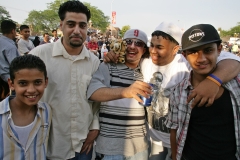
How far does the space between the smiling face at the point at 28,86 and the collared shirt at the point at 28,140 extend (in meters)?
0.13

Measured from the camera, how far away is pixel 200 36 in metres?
1.67

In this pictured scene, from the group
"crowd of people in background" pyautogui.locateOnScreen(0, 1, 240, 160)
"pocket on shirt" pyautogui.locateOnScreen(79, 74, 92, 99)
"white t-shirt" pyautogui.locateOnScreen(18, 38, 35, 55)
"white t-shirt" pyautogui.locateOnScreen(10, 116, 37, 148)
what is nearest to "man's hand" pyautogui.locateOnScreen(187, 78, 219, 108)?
"crowd of people in background" pyautogui.locateOnScreen(0, 1, 240, 160)

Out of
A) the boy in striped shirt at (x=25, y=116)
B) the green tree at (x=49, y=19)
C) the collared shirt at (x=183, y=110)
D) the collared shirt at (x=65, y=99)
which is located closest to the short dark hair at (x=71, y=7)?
the collared shirt at (x=65, y=99)

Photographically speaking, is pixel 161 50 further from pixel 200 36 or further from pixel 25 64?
pixel 25 64

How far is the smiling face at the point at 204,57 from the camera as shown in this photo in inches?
67.6

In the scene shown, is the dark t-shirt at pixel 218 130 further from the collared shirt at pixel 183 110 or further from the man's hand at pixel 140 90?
the man's hand at pixel 140 90

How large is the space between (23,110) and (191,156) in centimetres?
169

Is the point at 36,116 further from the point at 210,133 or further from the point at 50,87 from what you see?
the point at 210,133

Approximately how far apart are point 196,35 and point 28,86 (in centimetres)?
160

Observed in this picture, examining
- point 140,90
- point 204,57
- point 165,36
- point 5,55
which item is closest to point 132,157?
point 140,90

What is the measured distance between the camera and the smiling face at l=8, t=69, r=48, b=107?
1.89 metres

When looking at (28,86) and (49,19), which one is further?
(49,19)

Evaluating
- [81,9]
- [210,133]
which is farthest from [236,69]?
[81,9]

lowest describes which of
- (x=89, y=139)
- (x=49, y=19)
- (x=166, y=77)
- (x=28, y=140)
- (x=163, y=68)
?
(x=89, y=139)
